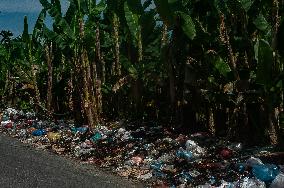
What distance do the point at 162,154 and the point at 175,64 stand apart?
1.28 meters

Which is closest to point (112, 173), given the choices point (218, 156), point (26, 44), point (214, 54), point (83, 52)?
point (218, 156)

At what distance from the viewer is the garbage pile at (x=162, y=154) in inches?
180

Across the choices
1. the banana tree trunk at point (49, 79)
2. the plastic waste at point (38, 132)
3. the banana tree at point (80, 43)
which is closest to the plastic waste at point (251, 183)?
the banana tree at point (80, 43)

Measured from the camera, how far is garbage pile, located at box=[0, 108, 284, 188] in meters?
4.57

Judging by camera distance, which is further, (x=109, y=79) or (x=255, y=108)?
(x=109, y=79)

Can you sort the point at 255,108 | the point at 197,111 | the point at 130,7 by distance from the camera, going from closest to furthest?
1. the point at 255,108
2. the point at 197,111
3. the point at 130,7

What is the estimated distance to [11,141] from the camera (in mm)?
7449

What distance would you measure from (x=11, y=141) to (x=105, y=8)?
2704 millimetres

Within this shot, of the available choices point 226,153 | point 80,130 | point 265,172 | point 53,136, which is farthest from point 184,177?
point 53,136

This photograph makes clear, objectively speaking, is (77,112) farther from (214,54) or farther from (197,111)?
(214,54)

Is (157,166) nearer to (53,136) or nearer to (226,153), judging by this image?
(226,153)

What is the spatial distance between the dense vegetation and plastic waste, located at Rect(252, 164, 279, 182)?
65cm

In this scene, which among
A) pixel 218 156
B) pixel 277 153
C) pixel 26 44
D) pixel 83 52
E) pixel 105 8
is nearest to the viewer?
pixel 277 153

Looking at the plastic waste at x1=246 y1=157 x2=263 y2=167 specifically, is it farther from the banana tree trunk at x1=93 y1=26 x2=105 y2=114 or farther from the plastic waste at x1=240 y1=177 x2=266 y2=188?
the banana tree trunk at x1=93 y1=26 x2=105 y2=114
